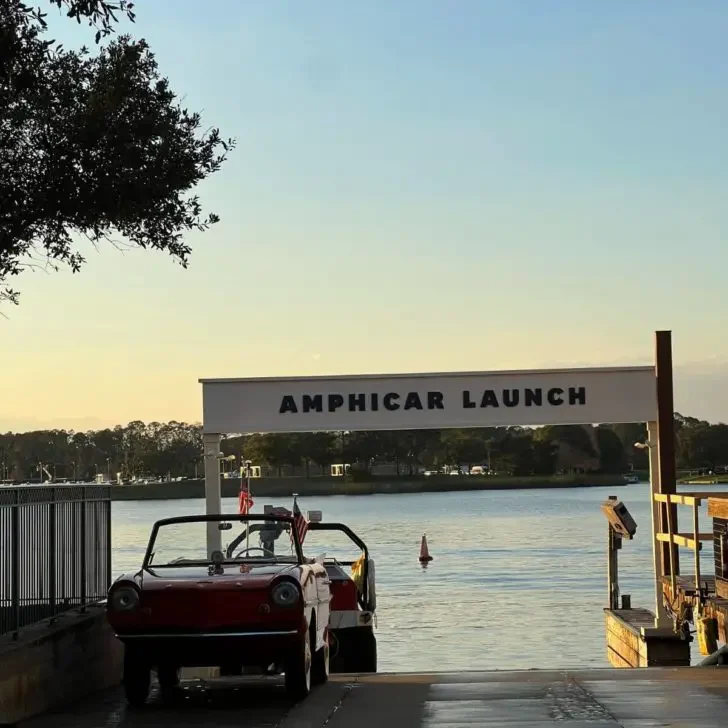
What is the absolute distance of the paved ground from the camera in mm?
10867

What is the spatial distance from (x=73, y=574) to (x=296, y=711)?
10.9 feet

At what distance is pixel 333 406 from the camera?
21344mm

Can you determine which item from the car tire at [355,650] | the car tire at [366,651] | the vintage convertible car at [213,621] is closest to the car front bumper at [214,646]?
the vintage convertible car at [213,621]

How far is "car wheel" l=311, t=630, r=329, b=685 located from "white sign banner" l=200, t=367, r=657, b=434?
7.61m

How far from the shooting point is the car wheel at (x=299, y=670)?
1223cm

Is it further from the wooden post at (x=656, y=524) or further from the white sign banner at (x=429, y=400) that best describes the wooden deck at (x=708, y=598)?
the white sign banner at (x=429, y=400)

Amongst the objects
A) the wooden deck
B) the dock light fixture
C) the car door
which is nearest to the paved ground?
the car door

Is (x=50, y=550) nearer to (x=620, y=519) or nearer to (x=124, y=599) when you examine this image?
(x=124, y=599)

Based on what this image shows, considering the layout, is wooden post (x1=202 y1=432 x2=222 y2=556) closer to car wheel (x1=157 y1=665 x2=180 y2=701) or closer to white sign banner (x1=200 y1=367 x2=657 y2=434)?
white sign banner (x1=200 y1=367 x2=657 y2=434)

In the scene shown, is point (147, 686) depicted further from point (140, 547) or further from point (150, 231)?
point (140, 547)

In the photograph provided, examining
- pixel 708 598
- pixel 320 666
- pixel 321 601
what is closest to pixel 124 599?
pixel 321 601

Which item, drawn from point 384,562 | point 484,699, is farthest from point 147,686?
point 384,562

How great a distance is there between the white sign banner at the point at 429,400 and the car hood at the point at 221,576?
8.28 metres

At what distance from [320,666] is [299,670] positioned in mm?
1317
